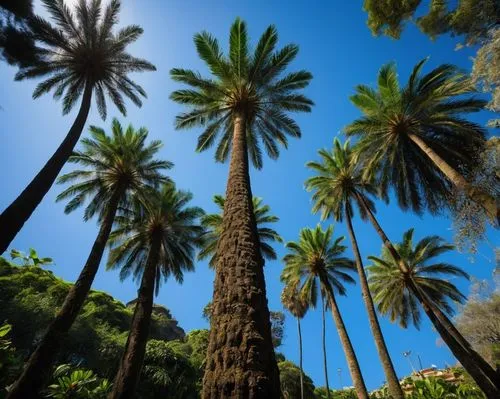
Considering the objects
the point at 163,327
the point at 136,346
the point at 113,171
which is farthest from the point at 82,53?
the point at 163,327

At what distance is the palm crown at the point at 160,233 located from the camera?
1981 centimetres

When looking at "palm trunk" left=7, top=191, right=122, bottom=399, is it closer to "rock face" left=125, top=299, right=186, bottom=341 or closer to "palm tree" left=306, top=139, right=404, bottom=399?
"palm tree" left=306, top=139, right=404, bottom=399

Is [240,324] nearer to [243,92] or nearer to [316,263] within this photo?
[243,92]

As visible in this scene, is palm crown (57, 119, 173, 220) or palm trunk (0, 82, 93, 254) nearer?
palm trunk (0, 82, 93, 254)

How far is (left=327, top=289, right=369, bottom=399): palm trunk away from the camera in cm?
1585

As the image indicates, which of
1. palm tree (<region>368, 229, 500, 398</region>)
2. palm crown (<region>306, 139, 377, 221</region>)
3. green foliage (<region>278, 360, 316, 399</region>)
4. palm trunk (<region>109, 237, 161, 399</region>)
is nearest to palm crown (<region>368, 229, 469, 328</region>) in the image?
palm tree (<region>368, 229, 500, 398</region>)

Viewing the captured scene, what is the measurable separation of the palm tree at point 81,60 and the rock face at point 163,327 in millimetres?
22224

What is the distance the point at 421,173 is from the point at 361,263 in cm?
680

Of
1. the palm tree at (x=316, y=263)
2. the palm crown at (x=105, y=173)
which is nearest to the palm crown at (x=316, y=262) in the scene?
the palm tree at (x=316, y=263)

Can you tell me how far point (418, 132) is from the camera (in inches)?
611

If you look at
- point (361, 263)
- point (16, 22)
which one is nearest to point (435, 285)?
point (361, 263)

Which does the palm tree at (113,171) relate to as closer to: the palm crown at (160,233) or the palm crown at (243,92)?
the palm crown at (160,233)

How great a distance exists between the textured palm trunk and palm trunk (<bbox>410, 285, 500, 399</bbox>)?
52.1ft

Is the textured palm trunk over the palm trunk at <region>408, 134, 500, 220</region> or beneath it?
beneath
